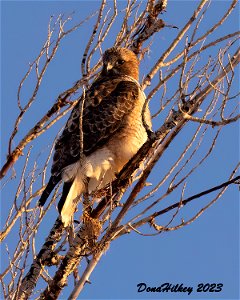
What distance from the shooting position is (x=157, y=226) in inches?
194

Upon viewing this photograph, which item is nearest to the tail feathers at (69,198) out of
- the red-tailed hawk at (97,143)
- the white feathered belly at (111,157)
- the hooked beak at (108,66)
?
the red-tailed hawk at (97,143)

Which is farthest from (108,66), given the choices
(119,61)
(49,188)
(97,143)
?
(49,188)

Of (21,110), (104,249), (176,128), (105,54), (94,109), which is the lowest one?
(104,249)

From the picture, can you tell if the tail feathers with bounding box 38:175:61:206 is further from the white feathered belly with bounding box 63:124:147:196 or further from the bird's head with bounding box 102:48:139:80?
the bird's head with bounding box 102:48:139:80

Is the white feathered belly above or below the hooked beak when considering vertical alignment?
below

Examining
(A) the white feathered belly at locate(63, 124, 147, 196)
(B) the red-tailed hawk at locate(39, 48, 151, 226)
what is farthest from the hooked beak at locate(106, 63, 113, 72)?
(A) the white feathered belly at locate(63, 124, 147, 196)

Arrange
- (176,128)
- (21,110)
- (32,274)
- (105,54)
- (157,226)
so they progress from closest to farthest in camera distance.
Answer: (176,128) < (157,226) < (32,274) < (21,110) < (105,54)

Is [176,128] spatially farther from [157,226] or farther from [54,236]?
[54,236]

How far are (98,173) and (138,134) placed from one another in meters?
0.50

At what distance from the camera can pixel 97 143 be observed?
5.96 meters

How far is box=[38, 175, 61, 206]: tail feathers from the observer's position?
5574 mm

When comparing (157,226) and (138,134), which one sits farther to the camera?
(138,134)

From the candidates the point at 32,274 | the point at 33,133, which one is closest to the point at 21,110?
the point at 33,133

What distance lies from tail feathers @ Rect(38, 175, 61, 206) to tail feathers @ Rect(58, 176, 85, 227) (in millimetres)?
92
